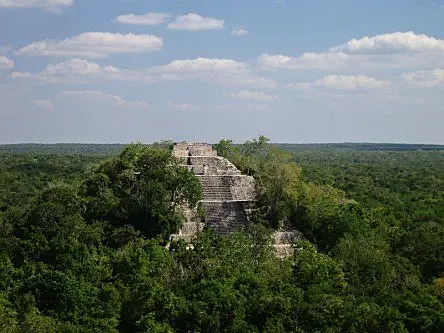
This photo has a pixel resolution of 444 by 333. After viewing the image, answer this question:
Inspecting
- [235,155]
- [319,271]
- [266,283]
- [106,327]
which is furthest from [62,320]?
[235,155]

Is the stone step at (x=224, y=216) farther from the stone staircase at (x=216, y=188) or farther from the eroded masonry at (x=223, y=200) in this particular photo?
the stone staircase at (x=216, y=188)

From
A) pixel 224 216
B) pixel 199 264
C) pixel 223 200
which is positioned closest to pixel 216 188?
pixel 223 200

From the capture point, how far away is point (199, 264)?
664 inches

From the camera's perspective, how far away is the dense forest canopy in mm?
14234

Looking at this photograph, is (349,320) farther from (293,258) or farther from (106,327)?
(106,327)

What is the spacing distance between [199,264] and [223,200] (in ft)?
16.1

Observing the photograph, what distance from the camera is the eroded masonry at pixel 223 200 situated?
20.2 m

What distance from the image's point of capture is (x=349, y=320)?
14.0 metres

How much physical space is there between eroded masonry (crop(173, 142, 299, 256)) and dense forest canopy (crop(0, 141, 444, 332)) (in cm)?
52

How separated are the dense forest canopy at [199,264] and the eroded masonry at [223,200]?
521 mm

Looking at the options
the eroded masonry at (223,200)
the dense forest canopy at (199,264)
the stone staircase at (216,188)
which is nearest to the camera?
the dense forest canopy at (199,264)

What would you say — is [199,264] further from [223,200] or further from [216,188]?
[216,188]

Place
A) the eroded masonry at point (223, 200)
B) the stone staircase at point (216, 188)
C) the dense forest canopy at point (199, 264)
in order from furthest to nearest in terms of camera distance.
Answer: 1. the stone staircase at point (216, 188)
2. the eroded masonry at point (223, 200)
3. the dense forest canopy at point (199, 264)

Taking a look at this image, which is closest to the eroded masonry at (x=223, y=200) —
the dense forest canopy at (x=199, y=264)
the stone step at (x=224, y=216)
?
the stone step at (x=224, y=216)
